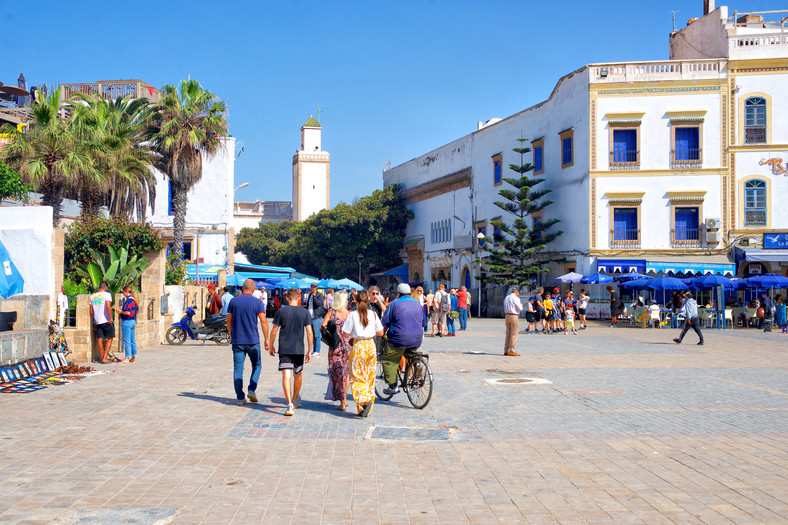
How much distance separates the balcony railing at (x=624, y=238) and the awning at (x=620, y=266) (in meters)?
0.90

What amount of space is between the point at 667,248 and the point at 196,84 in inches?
901

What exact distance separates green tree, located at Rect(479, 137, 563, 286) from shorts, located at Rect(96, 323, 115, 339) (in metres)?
27.6

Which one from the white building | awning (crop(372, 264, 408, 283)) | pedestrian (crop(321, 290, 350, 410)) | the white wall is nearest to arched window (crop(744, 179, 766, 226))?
the white building

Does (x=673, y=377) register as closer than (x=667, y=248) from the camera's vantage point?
Yes

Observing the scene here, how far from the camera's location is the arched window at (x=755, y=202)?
116 feet

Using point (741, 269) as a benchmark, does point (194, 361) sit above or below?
below

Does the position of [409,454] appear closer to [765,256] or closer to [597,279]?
[597,279]

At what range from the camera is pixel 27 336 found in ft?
42.9

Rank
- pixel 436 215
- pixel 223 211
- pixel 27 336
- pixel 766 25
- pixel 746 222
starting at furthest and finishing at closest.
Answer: pixel 436 215, pixel 223 211, pixel 766 25, pixel 746 222, pixel 27 336

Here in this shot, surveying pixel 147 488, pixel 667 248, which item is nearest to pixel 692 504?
pixel 147 488

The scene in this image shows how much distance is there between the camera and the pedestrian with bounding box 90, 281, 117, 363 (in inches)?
599

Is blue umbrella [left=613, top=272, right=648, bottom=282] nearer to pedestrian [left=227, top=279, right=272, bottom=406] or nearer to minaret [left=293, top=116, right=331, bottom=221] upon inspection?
pedestrian [left=227, top=279, right=272, bottom=406]

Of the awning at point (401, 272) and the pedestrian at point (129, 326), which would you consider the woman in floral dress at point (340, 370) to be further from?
the awning at point (401, 272)

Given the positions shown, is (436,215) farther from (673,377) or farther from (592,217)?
(673,377)
